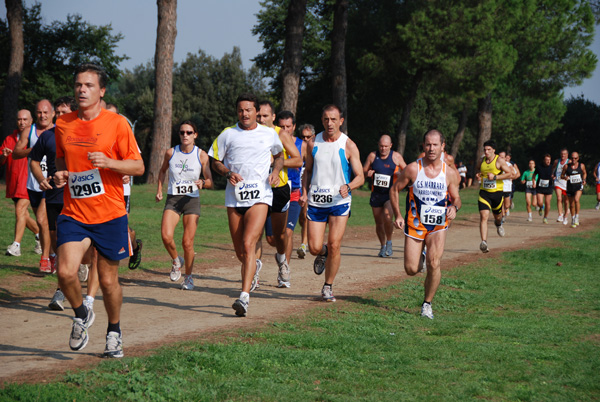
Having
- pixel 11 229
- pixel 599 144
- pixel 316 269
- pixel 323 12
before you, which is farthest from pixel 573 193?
pixel 599 144

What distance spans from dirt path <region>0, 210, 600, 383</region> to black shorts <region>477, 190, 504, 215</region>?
1069 millimetres

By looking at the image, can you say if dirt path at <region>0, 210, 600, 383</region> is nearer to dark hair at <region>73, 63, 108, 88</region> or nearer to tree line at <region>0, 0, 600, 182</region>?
dark hair at <region>73, 63, 108, 88</region>

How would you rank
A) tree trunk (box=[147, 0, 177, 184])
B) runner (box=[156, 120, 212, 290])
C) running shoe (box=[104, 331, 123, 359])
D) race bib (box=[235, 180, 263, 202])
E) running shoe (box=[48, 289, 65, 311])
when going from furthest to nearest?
1. tree trunk (box=[147, 0, 177, 184])
2. runner (box=[156, 120, 212, 290])
3. race bib (box=[235, 180, 263, 202])
4. running shoe (box=[48, 289, 65, 311])
5. running shoe (box=[104, 331, 123, 359])

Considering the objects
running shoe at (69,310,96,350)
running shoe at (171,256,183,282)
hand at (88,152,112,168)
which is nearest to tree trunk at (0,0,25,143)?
running shoe at (171,256,183,282)

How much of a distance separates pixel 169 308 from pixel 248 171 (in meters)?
1.87

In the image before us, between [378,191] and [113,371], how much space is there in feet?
30.8

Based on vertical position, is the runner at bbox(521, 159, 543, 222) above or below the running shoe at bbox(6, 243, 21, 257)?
above

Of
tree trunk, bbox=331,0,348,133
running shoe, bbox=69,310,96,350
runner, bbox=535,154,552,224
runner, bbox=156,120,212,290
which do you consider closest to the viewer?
running shoe, bbox=69,310,96,350

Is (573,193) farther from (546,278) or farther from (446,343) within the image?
(446,343)

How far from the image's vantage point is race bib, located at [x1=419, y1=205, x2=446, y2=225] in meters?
8.28

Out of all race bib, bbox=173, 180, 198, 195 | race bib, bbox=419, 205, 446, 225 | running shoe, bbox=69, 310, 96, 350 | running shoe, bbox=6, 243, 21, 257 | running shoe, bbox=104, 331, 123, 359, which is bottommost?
running shoe, bbox=6, 243, 21, 257

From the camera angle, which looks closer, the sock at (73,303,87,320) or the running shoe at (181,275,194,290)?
the sock at (73,303,87,320)

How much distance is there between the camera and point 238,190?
790 cm

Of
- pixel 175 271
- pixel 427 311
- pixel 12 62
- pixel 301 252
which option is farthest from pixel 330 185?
pixel 12 62
